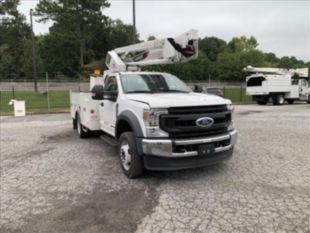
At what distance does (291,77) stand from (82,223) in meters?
23.7

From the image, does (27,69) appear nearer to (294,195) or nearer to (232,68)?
(232,68)

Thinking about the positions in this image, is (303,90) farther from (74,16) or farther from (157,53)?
(74,16)

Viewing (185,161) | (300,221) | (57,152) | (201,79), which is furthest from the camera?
(201,79)

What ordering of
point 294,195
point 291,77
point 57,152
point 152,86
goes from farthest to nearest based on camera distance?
point 291,77
point 57,152
point 152,86
point 294,195

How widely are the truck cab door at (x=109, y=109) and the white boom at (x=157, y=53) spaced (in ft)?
4.41

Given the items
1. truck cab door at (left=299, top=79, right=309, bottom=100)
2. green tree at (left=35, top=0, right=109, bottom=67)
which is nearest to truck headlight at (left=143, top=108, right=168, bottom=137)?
truck cab door at (left=299, top=79, right=309, bottom=100)

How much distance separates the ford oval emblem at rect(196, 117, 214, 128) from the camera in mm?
4203

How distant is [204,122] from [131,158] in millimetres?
1328

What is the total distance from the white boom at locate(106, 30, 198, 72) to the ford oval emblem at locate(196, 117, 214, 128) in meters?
2.25

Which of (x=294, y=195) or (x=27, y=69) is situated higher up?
(x=27, y=69)

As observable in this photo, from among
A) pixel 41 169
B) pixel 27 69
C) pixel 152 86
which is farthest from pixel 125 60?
pixel 27 69

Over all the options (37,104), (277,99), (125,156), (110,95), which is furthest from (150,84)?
(277,99)

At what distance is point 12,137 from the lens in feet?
27.6

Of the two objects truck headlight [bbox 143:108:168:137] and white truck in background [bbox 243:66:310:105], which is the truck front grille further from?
white truck in background [bbox 243:66:310:105]
